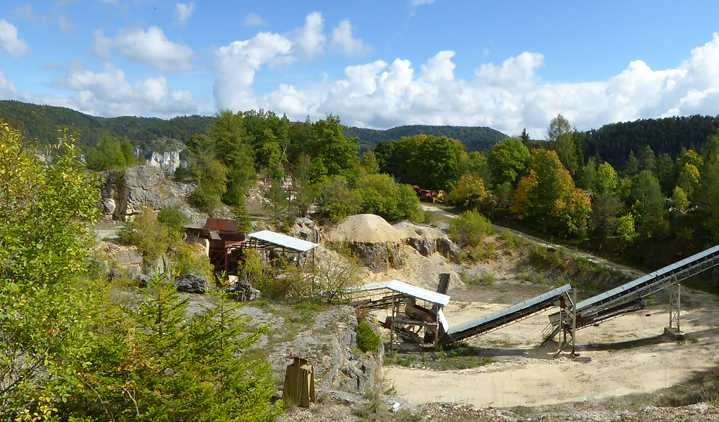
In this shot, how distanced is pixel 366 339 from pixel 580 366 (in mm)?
9999

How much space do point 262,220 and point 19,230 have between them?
35515 millimetres

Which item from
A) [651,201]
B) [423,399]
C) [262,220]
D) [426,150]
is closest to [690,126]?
[426,150]

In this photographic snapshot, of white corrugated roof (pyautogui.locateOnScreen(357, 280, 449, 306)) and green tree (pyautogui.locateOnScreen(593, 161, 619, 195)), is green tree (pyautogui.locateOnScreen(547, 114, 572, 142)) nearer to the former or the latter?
green tree (pyautogui.locateOnScreen(593, 161, 619, 195))

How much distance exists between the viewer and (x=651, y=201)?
151ft

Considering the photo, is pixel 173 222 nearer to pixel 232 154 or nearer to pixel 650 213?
pixel 232 154

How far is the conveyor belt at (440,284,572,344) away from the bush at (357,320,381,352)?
214 inches

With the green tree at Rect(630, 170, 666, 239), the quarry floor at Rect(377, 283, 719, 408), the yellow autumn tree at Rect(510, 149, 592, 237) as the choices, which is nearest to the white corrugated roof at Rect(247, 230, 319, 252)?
the quarry floor at Rect(377, 283, 719, 408)

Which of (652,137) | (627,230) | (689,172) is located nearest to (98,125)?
(652,137)

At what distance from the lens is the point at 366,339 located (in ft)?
72.0

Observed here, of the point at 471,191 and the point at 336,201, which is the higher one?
the point at 471,191

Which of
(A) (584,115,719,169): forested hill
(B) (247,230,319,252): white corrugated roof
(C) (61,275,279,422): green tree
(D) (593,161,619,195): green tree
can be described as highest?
(A) (584,115,719,169): forested hill

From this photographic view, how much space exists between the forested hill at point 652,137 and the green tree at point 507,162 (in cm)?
5236

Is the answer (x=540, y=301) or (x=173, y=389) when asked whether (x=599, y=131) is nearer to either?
(x=540, y=301)

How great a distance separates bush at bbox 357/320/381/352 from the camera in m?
22.0
